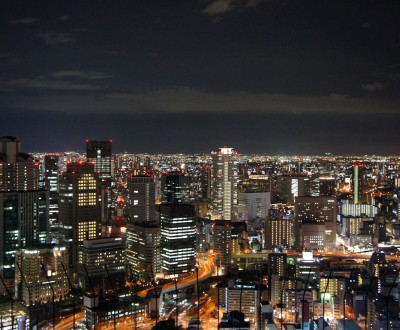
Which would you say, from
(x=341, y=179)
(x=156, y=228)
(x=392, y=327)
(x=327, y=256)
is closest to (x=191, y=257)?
(x=156, y=228)

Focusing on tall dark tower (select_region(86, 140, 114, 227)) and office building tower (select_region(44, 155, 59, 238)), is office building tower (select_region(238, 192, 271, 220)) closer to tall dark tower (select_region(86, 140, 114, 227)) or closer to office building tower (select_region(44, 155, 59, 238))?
tall dark tower (select_region(86, 140, 114, 227))

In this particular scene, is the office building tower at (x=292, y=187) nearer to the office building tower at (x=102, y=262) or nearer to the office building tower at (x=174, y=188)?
the office building tower at (x=174, y=188)

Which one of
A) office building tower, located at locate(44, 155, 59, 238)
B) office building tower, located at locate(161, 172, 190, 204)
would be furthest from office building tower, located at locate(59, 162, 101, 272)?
office building tower, located at locate(161, 172, 190, 204)

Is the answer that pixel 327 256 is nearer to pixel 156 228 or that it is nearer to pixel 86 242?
pixel 156 228

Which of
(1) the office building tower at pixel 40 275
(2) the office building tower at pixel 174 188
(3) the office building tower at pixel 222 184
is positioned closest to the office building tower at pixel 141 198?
(2) the office building tower at pixel 174 188

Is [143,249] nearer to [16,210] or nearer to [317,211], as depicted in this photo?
[16,210]

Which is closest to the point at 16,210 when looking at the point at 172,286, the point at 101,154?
the point at 172,286
